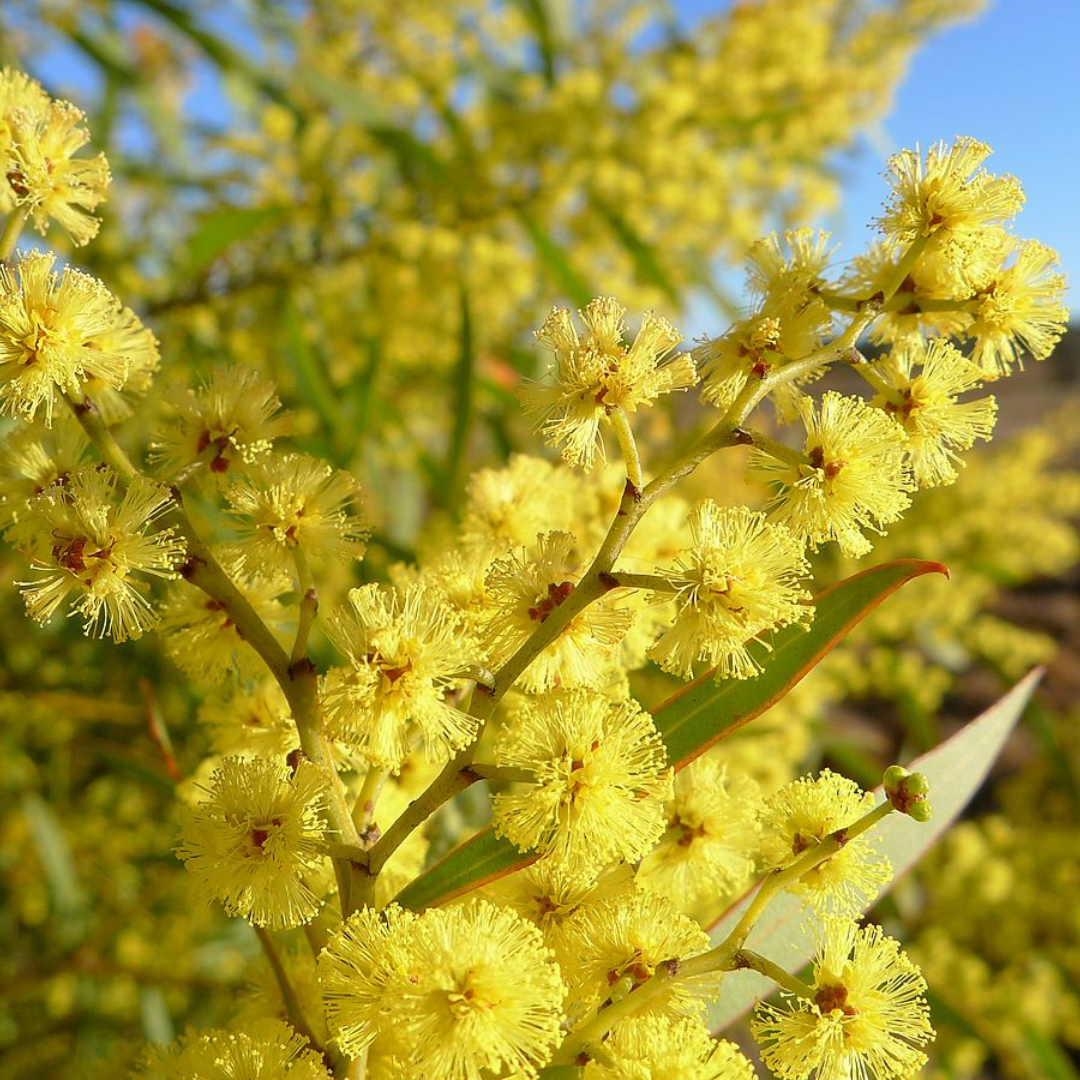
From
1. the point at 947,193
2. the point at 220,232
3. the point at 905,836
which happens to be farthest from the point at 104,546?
the point at 220,232

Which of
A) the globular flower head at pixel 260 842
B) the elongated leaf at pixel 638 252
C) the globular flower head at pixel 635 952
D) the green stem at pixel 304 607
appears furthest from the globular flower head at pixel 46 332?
the elongated leaf at pixel 638 252

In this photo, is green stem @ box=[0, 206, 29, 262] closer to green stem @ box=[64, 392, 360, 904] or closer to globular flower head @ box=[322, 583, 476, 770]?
green stem @ box=[64, 392, 360, 904]

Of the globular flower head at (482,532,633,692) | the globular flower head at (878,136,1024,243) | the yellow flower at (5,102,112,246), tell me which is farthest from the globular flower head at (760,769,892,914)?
the yellow flower at (5,102,112,246)

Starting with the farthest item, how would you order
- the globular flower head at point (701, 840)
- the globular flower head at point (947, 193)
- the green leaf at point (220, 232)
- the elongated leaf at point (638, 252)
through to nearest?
1. the elongated leaf at point (638, 252)
2. the green leaf at point (220, 232)
3. the globular flower head at point (701, 840)
4. the globular flower head at point (947, 193)

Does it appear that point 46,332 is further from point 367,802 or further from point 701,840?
point 701,840

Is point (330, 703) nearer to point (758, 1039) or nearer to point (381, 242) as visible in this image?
point (758, 1039)

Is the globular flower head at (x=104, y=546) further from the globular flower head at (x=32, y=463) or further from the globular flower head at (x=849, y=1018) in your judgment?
the globular flower head at (x=849, y=1018)
